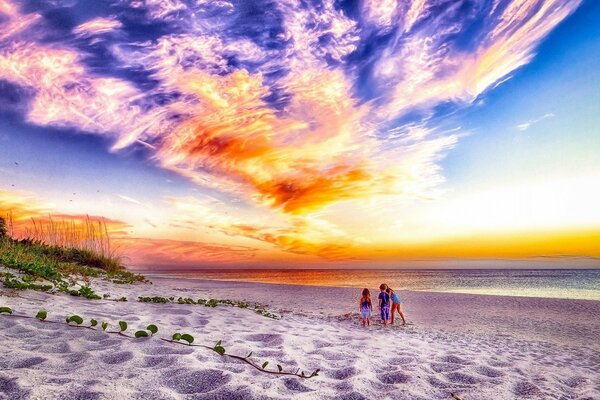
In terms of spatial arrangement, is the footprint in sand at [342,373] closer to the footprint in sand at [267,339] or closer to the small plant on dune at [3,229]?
the footprint in sand at [267,339]

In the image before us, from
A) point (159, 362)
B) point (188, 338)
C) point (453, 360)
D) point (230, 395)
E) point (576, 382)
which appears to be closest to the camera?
point (230, 395)

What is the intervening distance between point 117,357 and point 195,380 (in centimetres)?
103

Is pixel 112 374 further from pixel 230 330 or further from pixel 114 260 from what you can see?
pixel 114 260

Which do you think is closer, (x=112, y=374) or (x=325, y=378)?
(x=112, y=374)

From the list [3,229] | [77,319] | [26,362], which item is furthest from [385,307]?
[3,229]

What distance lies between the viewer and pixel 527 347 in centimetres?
771

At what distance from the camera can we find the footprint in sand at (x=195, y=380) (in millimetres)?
3146

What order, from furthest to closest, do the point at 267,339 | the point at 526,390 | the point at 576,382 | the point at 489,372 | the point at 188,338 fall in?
the point at 267,339 → the point at 576,382 → the point at 489,372 → the point at 188,338 → the point at 526,390

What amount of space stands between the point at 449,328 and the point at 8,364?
1008 centimetres

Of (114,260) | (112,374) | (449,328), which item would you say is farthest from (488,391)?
(114,260)

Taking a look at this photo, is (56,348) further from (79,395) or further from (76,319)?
(79,395)

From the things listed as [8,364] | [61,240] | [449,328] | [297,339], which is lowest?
[449,328]

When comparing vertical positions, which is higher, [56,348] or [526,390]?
[56,348]

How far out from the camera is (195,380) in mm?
3309
